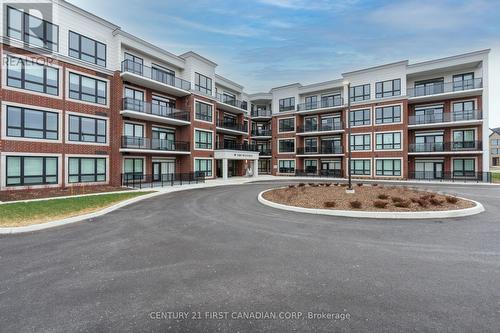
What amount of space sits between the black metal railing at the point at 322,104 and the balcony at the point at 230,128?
35.4ft

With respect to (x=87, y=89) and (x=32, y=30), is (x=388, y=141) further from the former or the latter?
(x=32, y=30)

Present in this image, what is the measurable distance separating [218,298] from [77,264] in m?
3.81

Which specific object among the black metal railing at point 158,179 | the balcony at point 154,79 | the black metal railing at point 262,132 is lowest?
the black metal railing at point 158,179

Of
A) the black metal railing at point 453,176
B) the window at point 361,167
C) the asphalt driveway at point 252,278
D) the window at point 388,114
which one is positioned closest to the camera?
the asphalt driveway at point 252,278

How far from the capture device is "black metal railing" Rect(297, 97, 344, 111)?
36.0 m

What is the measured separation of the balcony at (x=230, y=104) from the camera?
34781mm

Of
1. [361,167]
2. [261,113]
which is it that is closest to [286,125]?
[261,113]

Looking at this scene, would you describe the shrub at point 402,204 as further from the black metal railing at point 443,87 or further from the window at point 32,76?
the black metal railing at point 443,87

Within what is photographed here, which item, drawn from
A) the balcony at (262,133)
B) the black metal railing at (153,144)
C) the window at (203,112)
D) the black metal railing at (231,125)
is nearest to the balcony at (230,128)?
the black metal railing at (231,125)

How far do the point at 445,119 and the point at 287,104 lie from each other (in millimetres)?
22613

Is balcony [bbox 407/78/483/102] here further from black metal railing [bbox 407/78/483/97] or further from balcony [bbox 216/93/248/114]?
balcony [bbox 216/93/248/114]

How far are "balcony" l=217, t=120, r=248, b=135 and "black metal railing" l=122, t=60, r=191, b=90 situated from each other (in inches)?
315

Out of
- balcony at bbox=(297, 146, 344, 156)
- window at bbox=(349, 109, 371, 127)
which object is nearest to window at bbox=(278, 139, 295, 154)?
balcony at bbox=(297, 146, 344, 156)

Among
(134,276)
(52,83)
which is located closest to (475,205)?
(134,276)
